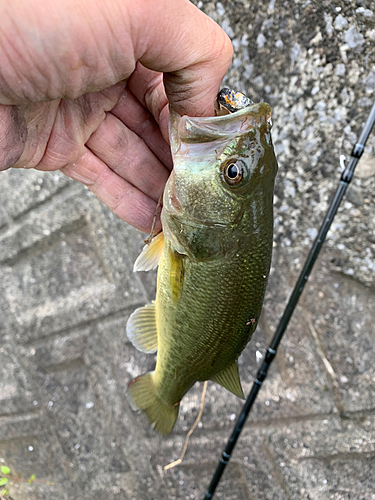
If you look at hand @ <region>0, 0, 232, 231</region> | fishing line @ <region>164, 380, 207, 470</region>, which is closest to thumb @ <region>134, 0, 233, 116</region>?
hand @ <region>0, 0, 232, 231</region>

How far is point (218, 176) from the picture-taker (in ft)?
2.88

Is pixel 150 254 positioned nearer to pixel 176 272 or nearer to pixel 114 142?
pixel 176 272

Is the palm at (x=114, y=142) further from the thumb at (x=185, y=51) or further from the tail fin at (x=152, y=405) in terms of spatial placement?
the tail fin at (x=152, y=405)

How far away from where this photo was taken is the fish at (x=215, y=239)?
A: 85cm

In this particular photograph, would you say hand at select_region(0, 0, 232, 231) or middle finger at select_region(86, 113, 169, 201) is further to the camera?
middle finger at select_region(86, 113, 169, 201)

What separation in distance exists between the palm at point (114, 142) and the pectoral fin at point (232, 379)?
0.57m

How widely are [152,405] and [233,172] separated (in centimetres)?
93

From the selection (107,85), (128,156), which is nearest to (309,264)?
(128,156)

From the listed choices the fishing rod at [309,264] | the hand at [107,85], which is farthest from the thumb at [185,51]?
the fishing rod at [309,264]

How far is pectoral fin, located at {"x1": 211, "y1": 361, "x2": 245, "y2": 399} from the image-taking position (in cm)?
111

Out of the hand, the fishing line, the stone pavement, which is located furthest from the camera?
the fishing line

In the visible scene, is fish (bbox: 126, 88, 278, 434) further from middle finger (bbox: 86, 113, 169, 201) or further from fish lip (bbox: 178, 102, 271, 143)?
middle finger (bbox: 86, 113, 169, 201)

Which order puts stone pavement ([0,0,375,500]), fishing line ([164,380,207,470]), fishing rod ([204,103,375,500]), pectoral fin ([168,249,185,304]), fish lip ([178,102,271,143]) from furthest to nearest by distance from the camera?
fishing line ([164,380,207,470]) < stone pavement ([0,0,375,500]) < fishing rod ([204,103,375,500]) < pectoral fin ([168,249,185,304]) < fish lip ([178,102,271,143])

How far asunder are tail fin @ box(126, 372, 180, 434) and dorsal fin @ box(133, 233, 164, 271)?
1.52 ft
